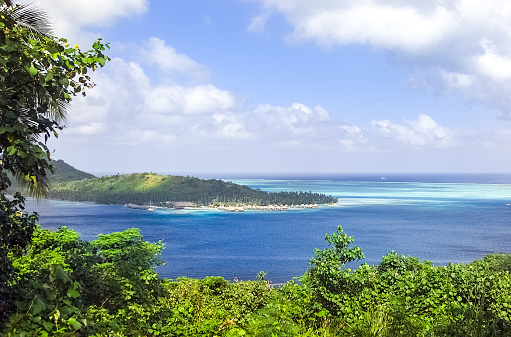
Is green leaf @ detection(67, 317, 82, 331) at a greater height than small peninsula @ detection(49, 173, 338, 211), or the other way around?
green leaf @ detection(67, 317, 82, 331)

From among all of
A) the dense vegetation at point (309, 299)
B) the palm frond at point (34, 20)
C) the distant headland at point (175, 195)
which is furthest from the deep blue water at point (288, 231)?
the palm frond at point (34, 20)

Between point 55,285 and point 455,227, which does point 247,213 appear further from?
point 55,285

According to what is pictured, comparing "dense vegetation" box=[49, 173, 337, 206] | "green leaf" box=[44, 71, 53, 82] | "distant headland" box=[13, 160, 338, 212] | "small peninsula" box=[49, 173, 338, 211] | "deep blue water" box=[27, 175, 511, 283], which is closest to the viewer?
"green leaf" box=[44, 71, 53, 82]

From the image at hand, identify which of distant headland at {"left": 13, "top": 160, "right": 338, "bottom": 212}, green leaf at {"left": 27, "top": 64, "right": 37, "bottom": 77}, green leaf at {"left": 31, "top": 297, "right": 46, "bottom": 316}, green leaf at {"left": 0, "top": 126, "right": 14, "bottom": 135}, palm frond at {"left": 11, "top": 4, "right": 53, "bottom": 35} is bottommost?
distant headland at {"left": 13, "top": 160, "right": 338, "bottom": 212}

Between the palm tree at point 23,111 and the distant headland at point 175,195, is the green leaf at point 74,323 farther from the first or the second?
the distant headland at point 175,195

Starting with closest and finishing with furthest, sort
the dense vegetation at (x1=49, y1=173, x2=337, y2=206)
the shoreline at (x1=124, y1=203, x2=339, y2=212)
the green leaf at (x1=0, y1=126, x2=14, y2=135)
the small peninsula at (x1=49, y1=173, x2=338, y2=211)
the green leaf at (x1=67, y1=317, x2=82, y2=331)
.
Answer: the green leaf at (x1=67, y1=317, x2=82, y2=331) → the green leaf at (x1=0, y1=126, x2=14, y2=135) → the shoreline at (x1=124, y1=203, x2=339, y2=212) → the small peninsula at (x1=49, y1=173, x2=338, y2=211) → the dense vegetation at (x1=49, y1=173, x2=337, y2=206)

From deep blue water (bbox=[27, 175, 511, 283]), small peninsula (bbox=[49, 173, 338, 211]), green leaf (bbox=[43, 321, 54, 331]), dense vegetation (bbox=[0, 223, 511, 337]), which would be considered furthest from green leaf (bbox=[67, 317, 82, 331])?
small peninsula (bbox=[49, 173, 338, 211])

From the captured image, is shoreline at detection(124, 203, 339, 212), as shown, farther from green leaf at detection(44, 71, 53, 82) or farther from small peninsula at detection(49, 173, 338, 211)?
green leaf at detection(44, 71, 53, 82)

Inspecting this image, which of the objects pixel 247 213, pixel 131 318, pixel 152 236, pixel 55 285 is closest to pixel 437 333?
pixel 131 318

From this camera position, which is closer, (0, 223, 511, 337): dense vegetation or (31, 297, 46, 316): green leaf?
(31, 297, 46, 316): green leaf
